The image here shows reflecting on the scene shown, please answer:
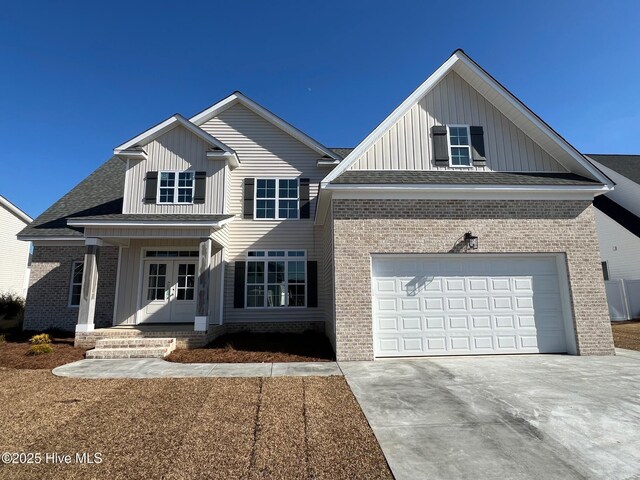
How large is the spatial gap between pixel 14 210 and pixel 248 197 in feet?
52.1

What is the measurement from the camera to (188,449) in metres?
3.98

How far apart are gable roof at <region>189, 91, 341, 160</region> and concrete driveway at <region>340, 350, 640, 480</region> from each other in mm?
8643

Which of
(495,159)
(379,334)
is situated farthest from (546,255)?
(379,334)

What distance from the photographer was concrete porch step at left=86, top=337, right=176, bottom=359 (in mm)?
9312

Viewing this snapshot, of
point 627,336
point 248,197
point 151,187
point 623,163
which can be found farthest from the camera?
point 623,163

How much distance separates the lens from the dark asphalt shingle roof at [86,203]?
1356 cm

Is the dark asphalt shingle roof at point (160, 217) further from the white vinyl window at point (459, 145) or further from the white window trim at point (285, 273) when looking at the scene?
the white vinyl window at point (459, 145)

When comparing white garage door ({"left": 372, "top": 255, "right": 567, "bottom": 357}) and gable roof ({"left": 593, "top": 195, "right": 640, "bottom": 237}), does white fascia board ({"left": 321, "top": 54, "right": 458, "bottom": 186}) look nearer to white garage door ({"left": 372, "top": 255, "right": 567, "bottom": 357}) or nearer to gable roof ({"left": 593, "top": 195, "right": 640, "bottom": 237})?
white garage door ({"left": 372, "top": 255, "right": 567, "bottom": 357})

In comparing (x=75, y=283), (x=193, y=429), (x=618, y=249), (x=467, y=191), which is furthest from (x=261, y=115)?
(x=618, y=249)

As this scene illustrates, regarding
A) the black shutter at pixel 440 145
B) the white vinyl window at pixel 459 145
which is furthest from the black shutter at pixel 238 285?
the white vinyl window at pixel 459 145

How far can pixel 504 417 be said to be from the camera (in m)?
4.85

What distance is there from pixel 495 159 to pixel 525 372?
5766mm

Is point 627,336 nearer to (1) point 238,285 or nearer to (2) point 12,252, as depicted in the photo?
(1) point 238,285

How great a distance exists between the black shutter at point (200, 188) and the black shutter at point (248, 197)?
1.56m
